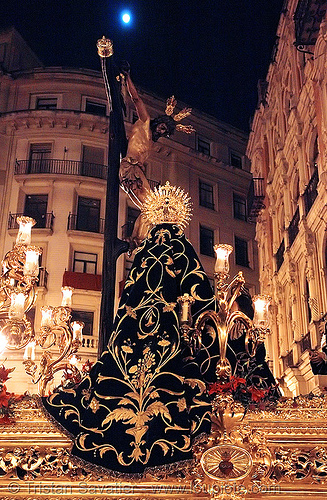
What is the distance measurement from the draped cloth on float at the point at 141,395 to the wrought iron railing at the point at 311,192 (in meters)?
9.92

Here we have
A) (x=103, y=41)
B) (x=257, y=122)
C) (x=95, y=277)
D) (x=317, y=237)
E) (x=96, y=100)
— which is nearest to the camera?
(x=103, y=41)

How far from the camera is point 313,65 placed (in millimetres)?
13047

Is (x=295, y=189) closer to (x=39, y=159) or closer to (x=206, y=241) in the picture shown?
(x=206, y=241)

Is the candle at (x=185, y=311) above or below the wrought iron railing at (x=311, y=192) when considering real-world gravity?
below

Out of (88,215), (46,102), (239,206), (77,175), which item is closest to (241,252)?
(239,206)

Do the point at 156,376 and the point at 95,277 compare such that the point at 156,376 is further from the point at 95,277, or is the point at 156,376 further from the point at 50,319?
the point at 95,277

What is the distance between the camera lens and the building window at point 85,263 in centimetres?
1927

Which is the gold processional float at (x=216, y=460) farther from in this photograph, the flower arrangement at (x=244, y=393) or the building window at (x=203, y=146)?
the building window at (x=203, y=146)

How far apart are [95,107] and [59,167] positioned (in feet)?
9.51

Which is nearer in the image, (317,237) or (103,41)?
(103,41)

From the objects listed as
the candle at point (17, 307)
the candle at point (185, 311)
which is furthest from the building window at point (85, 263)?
the candle at point (185, 311)

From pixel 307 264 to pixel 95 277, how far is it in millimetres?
7832

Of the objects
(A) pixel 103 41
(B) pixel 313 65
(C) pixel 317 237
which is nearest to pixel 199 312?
(A) pixel 103 41

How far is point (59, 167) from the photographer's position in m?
20.5
